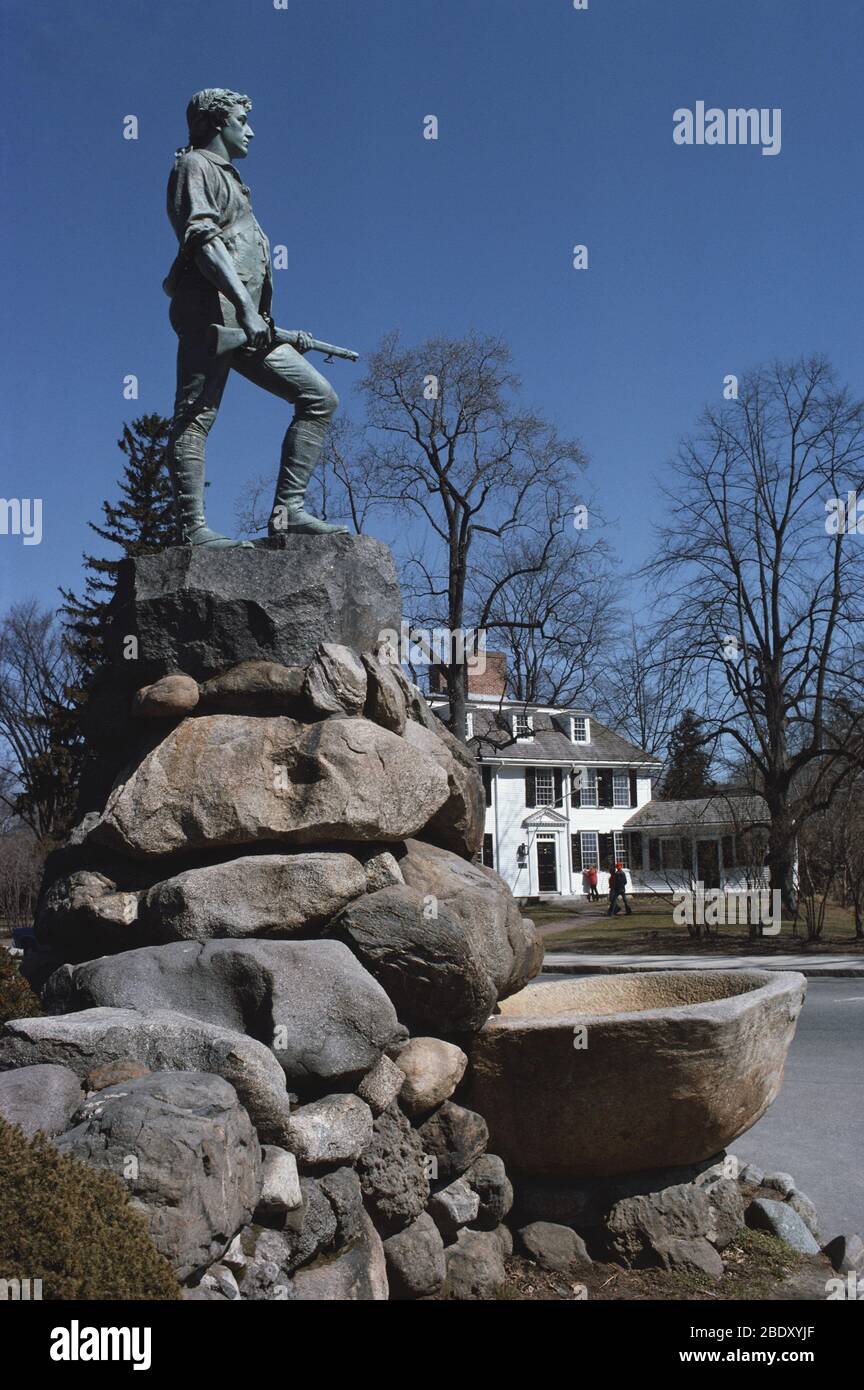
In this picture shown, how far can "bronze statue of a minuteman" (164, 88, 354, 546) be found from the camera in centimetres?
650

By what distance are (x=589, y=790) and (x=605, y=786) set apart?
949 millimetres

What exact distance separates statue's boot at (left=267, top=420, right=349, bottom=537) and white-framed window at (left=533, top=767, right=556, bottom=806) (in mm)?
40509

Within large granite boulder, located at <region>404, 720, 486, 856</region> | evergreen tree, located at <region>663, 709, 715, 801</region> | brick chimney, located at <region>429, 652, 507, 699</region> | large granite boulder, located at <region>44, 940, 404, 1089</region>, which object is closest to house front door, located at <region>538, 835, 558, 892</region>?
brick chimney, located at <region>429, 652, 507, 699</region>

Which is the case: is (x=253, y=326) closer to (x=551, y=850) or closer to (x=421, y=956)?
(x=421, y=956)

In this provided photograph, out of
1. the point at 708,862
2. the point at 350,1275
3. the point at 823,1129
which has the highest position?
the point at 708,862

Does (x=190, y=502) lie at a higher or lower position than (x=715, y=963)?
higher

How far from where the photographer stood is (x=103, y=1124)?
133 inches

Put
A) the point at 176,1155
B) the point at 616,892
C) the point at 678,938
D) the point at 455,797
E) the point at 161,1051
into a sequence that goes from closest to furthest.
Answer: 1. the point at 176,1155
2. the point at 161,1051
3. the point at 455,797
4. the point at 678,938
5. the point at 616,892

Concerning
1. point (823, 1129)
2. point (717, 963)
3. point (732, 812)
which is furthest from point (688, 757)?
point (823, 1129)

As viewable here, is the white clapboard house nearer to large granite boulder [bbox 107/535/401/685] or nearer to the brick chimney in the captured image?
the brick chimney

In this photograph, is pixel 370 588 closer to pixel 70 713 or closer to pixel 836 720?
pixel 70 713

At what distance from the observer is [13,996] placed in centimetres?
474

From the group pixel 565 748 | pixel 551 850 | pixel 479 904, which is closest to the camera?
pixel 479 904

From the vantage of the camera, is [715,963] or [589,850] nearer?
[715,963]
